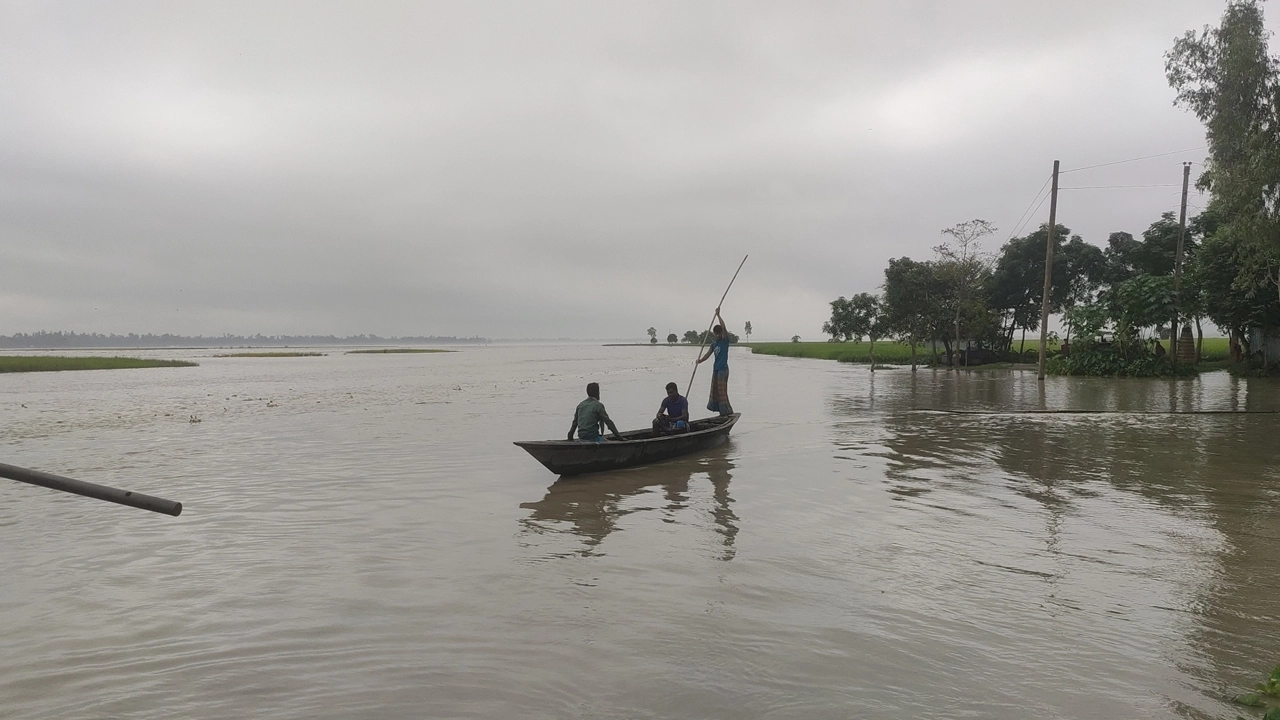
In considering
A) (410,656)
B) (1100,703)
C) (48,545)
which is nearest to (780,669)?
(1100,703)

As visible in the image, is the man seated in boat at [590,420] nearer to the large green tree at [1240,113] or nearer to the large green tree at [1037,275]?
the large green tree at [1240,113]

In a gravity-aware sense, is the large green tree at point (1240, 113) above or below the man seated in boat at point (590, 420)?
above

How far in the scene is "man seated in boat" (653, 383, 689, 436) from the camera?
47.8 feet

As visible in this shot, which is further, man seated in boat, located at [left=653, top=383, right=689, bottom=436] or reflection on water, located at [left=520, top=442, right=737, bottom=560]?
man seated in boat, located at [left=653, top=383, right=689, bottom=436]

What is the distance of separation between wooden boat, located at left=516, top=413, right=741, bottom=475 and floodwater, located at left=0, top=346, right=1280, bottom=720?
1.37 feet

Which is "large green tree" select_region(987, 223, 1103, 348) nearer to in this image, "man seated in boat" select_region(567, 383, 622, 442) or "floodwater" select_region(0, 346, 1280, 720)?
"floodwater" select_region(0, 346, 1280, 720)

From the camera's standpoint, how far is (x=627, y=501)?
10.6 meters

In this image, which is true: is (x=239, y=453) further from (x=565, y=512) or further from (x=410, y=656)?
(x=410, y=656)

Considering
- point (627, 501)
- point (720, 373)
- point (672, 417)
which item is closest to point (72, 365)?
point (720, 373)

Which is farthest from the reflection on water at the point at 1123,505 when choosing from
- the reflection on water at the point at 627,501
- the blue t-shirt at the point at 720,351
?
the blue t-shirt at the point at 720,351

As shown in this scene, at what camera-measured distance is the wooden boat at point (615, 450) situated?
11617 millimetres

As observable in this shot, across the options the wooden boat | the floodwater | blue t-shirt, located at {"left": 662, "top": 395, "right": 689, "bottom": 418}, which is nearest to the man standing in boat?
the wooden boat

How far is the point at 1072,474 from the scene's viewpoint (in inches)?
472

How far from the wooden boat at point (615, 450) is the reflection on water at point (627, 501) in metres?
0.20
